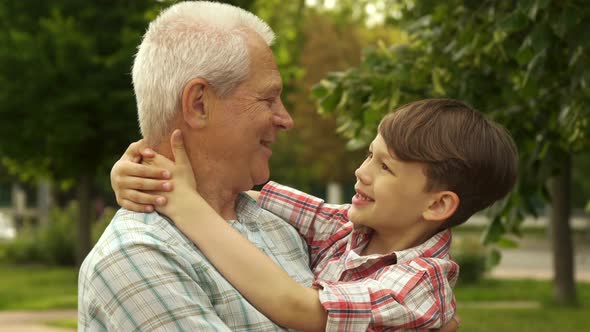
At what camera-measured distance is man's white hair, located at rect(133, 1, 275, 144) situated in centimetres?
247

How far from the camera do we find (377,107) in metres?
5.25

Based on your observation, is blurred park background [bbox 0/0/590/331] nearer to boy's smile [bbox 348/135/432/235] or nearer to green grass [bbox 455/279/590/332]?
green grass [bbox 455/279/590/332]

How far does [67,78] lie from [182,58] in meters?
14.3

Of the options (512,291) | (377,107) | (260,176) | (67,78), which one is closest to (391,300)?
(260,176)

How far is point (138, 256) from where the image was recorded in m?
2.23

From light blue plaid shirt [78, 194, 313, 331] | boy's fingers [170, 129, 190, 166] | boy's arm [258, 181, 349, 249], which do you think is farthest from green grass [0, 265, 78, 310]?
light blue plaid shirt [78, 194, 313, 331]

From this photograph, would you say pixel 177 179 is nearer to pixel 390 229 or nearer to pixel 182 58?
pixel 182 58

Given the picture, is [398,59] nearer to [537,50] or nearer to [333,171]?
[537,50]

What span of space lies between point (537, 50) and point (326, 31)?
3073 cm

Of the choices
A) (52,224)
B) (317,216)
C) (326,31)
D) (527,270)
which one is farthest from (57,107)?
(326,31)

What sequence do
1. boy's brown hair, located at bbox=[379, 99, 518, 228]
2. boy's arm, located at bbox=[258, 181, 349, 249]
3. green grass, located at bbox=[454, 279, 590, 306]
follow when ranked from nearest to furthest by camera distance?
boy's brown hair, located at bbox=[379, 99, 518, 228]
boy's arm, located at bbox=[258, 181, 349, 249]
green grass, located at bbox=[454, 279, 590, 306]

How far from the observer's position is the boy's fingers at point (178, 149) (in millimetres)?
2498

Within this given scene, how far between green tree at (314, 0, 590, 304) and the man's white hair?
2.54 meters

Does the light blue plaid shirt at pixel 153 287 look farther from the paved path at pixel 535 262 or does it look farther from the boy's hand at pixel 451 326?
the paved path at pixel 535 262
